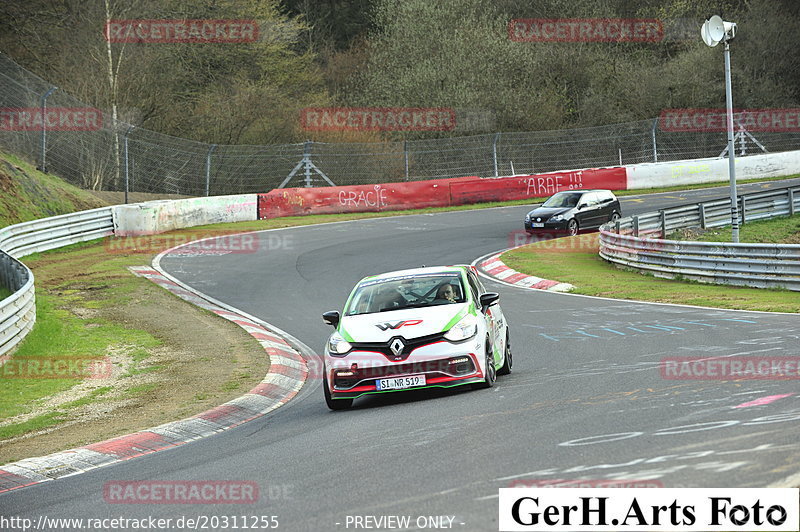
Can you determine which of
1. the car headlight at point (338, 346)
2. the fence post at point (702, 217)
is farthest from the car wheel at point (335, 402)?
the fence post at point (702, 217)

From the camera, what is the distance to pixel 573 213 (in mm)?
31906

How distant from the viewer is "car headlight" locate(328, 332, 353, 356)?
10859mm

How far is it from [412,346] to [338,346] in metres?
0.87

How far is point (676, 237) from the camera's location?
2983cm

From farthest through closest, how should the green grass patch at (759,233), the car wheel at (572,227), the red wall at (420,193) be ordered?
the red wall at (420,193) < the car wheel at (572,227) < the green grass patch at (759,233)

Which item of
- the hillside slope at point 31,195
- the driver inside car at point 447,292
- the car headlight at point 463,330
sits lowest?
the car headlight at point 463,330

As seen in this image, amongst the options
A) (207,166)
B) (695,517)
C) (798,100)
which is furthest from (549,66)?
(695,517)

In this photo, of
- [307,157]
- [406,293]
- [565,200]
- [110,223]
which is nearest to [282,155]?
[307,157]

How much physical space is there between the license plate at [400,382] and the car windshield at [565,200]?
22465 mm

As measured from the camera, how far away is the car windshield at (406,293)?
11688mm

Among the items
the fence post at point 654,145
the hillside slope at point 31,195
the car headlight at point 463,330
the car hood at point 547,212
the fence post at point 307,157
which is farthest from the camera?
the fence post at point 654,145

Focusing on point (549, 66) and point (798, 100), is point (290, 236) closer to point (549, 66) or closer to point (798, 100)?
point (549, 66)

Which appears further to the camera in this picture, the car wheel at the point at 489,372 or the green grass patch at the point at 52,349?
the green grass patch at the point at 52,349

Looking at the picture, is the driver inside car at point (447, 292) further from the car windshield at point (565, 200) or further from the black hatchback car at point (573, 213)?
the car windshield at point (565, 200)
